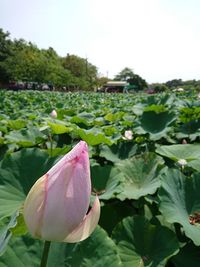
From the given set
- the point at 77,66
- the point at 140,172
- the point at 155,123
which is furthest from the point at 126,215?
the point at 77,66

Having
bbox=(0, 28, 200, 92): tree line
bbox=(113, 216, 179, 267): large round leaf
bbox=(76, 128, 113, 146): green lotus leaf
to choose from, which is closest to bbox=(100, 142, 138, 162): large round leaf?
bbox=(76, 128, 113, 146): green lotus leaf

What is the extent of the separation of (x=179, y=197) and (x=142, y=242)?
20cm

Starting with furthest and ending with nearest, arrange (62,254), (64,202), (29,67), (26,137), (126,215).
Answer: (29,67) → (26,137) → (126,215) → (62,254) → (64,202)

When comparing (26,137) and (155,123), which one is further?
(155,123)

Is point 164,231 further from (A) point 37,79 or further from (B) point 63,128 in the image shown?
(A) point 37,79

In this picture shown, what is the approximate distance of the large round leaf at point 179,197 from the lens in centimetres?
93

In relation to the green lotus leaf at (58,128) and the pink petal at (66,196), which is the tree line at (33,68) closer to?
the green lotus leaf at (58,128)

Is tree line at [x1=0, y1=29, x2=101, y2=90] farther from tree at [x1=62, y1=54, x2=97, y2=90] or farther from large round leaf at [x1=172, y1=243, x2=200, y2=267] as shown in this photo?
large round leaf at [x1=172, y1=243, x2=200, y2=267]

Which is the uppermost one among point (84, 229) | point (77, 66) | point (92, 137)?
point (84, 229)

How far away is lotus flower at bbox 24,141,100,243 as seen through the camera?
0.42m

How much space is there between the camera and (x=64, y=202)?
0.42 metres

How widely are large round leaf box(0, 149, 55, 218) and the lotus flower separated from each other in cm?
49

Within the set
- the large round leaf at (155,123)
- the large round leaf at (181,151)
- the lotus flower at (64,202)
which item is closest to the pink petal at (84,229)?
the lotus flower at (64,202)

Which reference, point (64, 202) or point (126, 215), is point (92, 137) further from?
point (64, 202)
